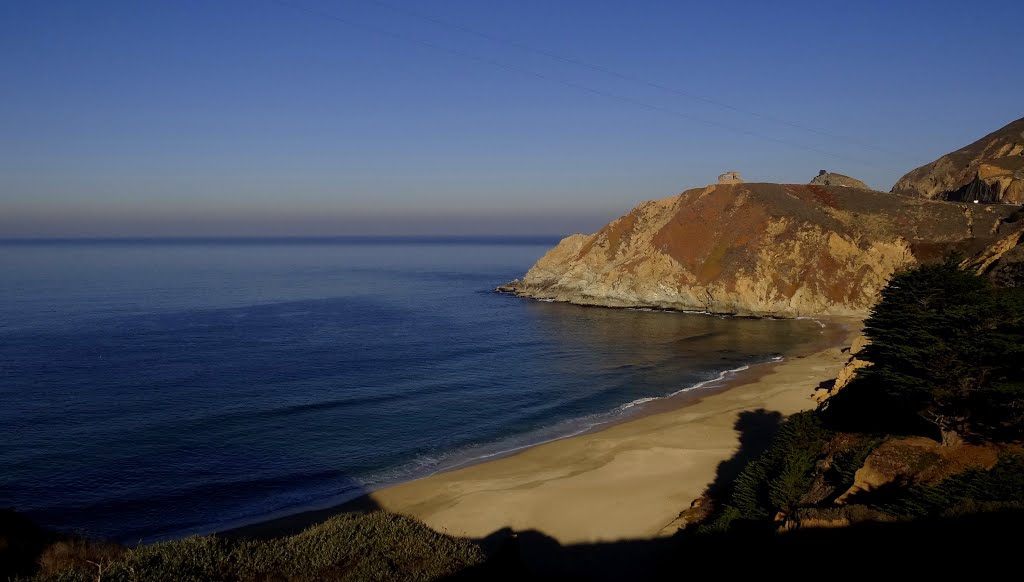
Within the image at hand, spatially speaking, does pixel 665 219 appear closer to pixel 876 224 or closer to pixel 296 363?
pixel 876 224

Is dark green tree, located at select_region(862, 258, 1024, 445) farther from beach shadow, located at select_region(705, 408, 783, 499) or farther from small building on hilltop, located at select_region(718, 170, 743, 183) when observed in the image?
small building on hilltop, located at select_region(718, 170, 743, 183)

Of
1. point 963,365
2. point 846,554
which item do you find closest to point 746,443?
point 963,365

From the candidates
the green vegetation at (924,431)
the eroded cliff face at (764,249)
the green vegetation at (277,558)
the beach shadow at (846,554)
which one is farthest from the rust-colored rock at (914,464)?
the eroded cliff face at (764,249)

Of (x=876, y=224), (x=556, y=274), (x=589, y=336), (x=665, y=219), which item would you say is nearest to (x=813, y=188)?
(x=876, y=224)

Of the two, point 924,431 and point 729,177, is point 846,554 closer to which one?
point 924,431

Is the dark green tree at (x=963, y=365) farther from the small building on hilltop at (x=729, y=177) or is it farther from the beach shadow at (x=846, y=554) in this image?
the small building on hilltop at (x=729, y=177)

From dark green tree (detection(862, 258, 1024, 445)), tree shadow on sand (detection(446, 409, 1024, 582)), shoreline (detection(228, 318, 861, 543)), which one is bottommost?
shoreline (detection(228, 318, 861, 543))

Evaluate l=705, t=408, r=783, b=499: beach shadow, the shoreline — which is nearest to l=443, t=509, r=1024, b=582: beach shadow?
the shoreline
